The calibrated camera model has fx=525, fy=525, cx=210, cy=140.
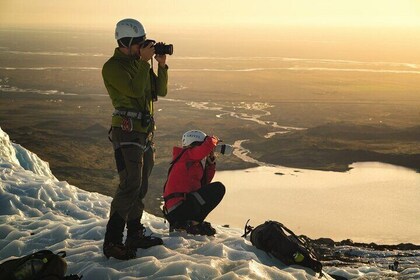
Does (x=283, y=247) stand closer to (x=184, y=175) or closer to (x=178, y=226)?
(x=178, y=226)

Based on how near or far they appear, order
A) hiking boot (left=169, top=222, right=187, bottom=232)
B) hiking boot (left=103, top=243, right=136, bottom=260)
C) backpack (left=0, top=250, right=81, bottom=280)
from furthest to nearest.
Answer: hiking boot (left=169, top=222, right=187, bottom=232) < hiking boot (left=103, top=243, right=136, bottom=260) < backpack (left=0, top=250, right=81, bottom=280)

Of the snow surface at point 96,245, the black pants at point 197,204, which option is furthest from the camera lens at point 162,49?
the snow surface at point 96,245

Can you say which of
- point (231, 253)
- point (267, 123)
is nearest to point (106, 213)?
point (231, 253)

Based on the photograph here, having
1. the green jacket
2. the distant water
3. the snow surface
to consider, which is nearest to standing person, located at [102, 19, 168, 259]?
the green jacket

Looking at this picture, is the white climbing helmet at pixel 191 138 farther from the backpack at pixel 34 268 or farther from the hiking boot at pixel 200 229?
the backpack at pixel 34 268

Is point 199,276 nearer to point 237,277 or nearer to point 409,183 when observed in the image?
point 237,277

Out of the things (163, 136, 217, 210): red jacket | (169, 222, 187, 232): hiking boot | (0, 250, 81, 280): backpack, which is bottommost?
(169, 222, 187, 232): hiking boot

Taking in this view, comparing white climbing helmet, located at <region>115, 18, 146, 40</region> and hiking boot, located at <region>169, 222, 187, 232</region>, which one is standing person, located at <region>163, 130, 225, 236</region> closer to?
hiking boot, located at <region>169, 222, 187, 232</region>
